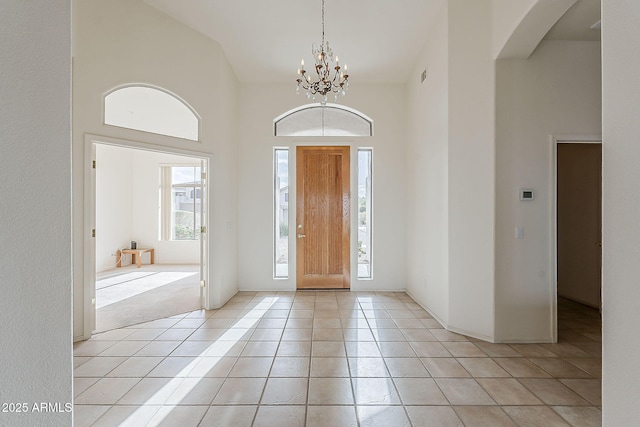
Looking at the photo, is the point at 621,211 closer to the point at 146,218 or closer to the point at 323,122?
the point at 323,122

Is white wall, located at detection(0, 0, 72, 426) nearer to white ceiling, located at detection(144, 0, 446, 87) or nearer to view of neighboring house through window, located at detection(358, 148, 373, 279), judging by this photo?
white ceiling, located at detection(144, 0, 446, 87)

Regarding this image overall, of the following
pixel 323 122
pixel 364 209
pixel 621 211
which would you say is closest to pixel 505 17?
pixel 621 211

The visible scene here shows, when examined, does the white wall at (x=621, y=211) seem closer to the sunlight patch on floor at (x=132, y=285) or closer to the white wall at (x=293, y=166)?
the white wall at (x=293, y=166)

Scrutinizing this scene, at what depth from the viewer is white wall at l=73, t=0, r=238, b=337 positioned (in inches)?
129

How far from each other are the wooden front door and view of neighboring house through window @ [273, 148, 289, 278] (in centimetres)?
Answer: 21

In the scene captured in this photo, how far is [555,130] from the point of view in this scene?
10.8ft

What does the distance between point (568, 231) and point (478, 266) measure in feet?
8.90

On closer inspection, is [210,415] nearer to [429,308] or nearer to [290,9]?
[429,308]

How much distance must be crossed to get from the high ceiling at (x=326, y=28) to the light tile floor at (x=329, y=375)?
338 cm

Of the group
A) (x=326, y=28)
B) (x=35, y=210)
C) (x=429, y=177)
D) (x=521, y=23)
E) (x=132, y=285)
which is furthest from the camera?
(x=132, y=285)

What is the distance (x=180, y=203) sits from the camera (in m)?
8.42

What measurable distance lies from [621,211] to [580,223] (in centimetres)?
470

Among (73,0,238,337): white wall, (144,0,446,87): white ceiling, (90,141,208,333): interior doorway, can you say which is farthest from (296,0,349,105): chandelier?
(90,141,208,333): interior doorway

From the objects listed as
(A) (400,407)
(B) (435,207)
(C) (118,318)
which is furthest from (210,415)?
(B) (435,207)
